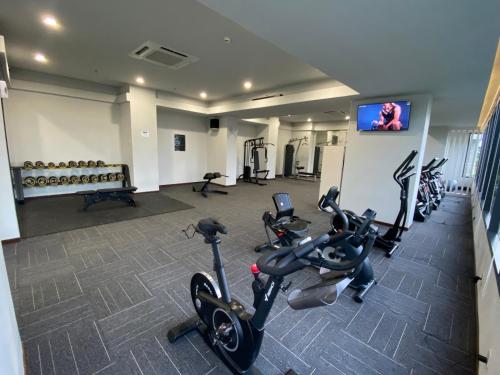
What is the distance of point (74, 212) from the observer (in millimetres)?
4773

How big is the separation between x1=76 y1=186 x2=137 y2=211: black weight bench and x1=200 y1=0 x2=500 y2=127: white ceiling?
463 centimetres

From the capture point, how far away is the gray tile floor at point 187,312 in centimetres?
163

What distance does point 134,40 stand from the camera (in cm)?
344

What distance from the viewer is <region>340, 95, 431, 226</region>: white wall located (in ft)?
13.9

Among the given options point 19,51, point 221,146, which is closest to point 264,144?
point 221,146

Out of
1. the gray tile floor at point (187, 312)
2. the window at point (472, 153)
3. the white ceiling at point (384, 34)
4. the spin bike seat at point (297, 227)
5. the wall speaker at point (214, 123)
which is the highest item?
the white ceiling at point (384, 34)

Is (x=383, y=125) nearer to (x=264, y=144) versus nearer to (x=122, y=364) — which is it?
(x=122, y=364)

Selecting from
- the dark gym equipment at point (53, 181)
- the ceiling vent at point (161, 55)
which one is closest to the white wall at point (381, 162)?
the ceiling vent at point (161, 55)

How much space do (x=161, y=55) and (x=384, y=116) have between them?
4.24m

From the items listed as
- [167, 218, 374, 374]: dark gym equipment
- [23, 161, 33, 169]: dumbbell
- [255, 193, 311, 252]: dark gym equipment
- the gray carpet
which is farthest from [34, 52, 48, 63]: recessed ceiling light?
[167, 218, 374, 374]: dark gym equipment

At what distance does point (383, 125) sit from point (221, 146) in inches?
219

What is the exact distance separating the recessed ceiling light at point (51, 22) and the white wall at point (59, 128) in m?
3.18

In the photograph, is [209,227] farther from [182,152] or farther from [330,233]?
[182,152]

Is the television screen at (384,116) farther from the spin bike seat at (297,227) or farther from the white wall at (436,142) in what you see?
the white wall at (436,142)
